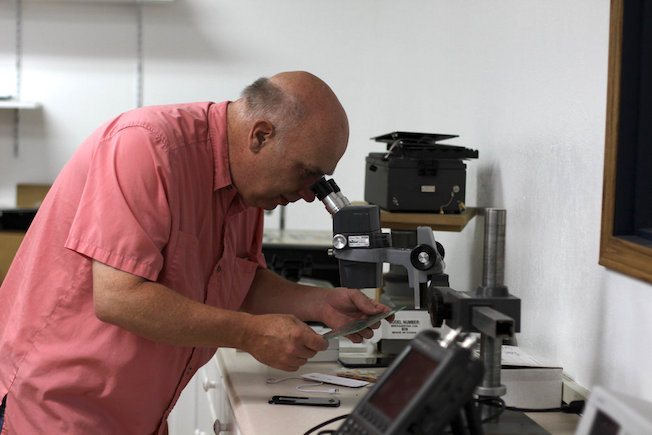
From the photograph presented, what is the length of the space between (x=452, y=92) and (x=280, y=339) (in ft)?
4.85

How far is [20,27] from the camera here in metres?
3.98

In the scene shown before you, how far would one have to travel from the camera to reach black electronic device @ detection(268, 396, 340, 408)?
57.1 inches

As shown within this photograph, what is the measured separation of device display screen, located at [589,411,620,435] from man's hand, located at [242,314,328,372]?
627 millimetres

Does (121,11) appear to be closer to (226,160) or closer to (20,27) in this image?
(20,27)

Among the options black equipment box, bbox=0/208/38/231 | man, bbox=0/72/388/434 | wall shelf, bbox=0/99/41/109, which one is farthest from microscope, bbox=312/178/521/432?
wall shelf, bbox=0/99/41/109

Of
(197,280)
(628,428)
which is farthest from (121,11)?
(628,428)

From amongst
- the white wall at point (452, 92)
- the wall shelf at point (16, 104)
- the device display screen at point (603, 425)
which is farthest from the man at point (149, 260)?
the wall shelf at point (16, 104)

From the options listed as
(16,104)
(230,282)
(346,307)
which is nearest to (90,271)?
(230,282)

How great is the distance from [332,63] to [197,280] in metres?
2.69

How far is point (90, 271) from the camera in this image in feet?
4.91

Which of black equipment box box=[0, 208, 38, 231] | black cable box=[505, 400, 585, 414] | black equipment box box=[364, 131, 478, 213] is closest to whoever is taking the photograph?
black cable box=[505, 400, 585, 414]

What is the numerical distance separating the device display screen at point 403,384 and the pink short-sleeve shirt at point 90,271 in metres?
0.59

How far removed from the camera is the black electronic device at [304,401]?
1.45 m

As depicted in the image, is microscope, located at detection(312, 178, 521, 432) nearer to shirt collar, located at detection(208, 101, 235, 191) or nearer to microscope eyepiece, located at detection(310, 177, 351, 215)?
microscope eyepiece, located at detection(310, 177, 351, 215)
